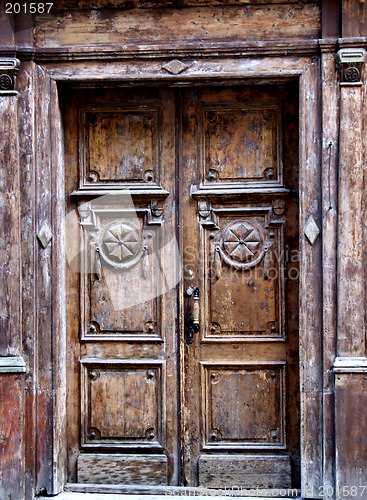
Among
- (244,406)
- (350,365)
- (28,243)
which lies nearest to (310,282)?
(350,365)

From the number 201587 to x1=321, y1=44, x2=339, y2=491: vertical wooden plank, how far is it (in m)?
1.82

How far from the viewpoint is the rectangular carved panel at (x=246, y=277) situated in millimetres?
3621

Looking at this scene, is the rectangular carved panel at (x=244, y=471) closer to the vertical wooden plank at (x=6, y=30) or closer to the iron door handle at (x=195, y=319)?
the iron door handle at (x=195, y=319)

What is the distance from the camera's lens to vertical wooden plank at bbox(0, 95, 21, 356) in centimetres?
345

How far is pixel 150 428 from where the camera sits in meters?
3.65

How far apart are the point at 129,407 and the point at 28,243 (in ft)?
4.28

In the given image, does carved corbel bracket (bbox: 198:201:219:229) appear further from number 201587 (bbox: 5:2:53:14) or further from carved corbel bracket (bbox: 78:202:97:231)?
number 201587 (bbox: 5:2:53:14)

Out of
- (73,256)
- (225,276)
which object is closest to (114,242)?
(73,256)

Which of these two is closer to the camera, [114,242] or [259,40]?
[259,40]

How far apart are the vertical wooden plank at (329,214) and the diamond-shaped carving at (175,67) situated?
883 millimetres

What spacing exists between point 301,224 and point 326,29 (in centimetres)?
124

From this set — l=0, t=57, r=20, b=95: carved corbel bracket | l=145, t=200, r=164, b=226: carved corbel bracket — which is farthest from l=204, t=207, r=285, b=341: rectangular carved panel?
l=0, t=57, r=20, b=95: carved corbel bracket

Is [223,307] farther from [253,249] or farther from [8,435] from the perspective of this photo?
[8,435]

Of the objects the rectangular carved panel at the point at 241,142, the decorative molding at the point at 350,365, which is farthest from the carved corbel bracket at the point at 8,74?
the decorative molding at the point at 350,365
